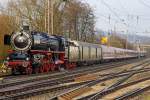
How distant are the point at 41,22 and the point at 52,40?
29.0 m

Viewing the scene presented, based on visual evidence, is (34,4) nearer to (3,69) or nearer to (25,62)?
(3,69)

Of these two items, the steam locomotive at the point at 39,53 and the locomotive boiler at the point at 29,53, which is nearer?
the locomotive boiler at the point at 29,53

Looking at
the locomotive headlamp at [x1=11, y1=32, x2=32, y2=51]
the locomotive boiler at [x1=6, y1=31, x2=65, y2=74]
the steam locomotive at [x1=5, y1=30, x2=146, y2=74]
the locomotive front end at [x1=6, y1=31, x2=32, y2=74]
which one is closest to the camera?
the locomotive front end at [x1=6, y1=31, x2=32, y2=74]

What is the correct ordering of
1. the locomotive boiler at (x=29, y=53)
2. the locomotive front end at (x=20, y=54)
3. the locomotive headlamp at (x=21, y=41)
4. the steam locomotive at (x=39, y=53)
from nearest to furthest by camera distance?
the locomotive front end at (x=20, y=54) → the locomotive boiler at (x=29, y=53) → the steam locomotive at (x=39, y=53) → the locomotive headlamp at (x=21, y=41)

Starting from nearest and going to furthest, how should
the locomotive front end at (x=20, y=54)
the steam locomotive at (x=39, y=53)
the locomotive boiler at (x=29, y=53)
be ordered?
the locomotive front end at (x=20, y=54) < the locomotive boiler at (x=29, y=53) < the steam locomotive at (x=39, y=53)

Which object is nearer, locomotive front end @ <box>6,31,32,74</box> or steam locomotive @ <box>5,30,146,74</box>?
locomotive front end @ <box>6,31,32,74</box>

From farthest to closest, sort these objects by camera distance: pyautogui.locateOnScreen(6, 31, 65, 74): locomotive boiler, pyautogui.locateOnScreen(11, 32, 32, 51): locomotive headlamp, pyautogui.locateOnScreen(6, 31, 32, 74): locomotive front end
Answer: pyautogui.locateOnScreen(11, 32, 32, 51): locomotive headlamp
pyautogui.locateOnScreen(6, 31, 65, 74): locomotive boiler
pyautogui.locateOnScreen(6, 31, 32, 74): locomotive front end

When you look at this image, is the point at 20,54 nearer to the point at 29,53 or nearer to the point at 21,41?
the point at 29,53

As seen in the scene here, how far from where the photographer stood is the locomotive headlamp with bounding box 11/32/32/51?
3028 centimetres

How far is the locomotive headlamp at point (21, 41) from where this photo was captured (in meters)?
30.3

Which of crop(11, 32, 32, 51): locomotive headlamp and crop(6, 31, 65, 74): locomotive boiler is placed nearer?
crop(6, 31, 65, 74): locomotive boiler

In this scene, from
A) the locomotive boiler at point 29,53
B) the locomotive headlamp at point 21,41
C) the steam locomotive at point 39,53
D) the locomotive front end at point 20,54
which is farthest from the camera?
the locomotive headlamp at point 21,41

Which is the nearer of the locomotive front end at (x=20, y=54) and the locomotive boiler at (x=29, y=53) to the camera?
the locomotive front end at (x=20, y=54)

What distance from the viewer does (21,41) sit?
101 ft
